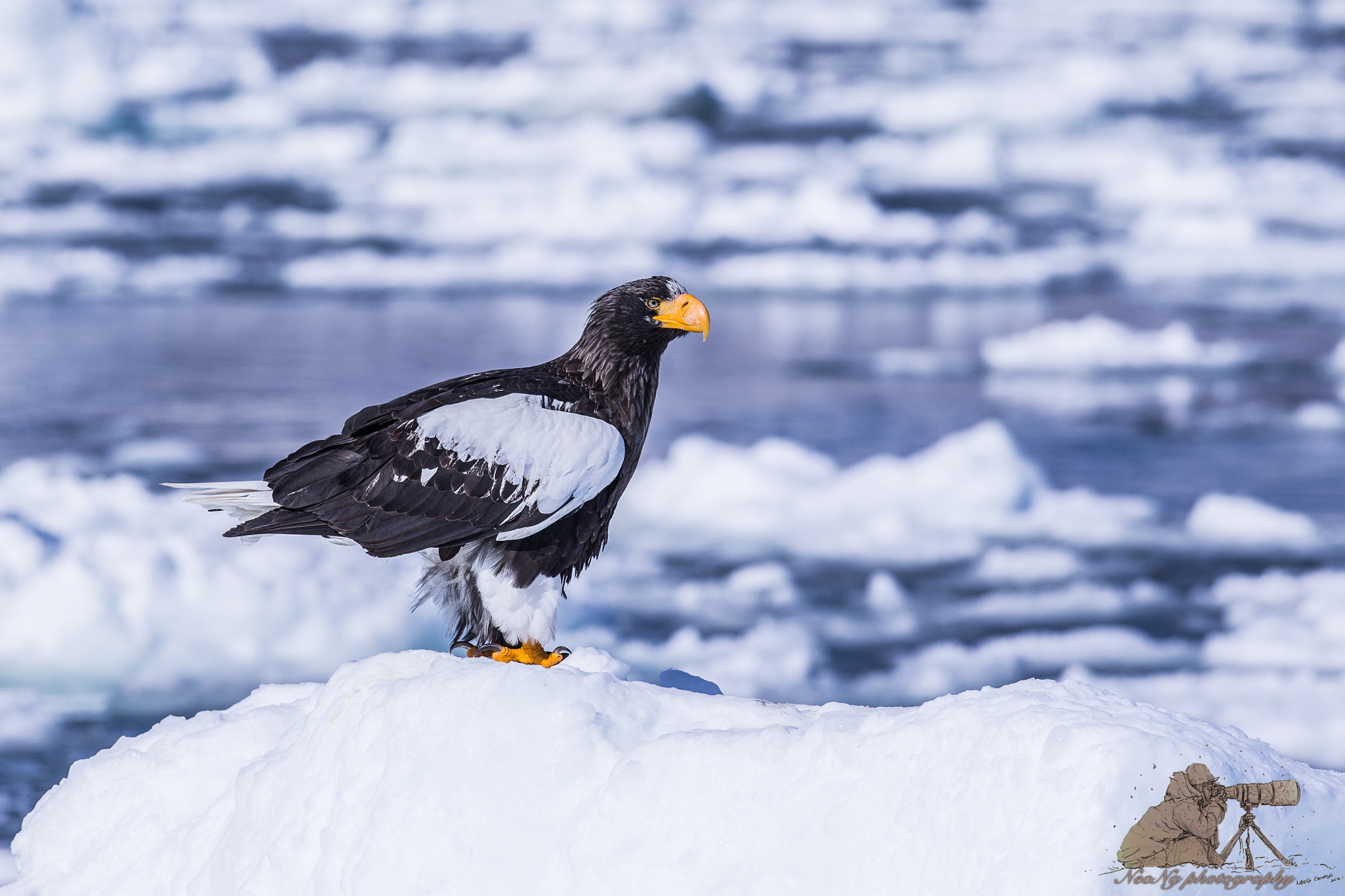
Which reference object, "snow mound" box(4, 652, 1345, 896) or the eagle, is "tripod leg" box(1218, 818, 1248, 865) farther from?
the eagle

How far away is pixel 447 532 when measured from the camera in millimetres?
5594

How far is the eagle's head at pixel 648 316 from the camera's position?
6176 mm

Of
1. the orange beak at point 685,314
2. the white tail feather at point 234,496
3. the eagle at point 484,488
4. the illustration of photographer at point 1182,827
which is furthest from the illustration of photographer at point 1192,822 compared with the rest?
the white tail feather at point 234,496

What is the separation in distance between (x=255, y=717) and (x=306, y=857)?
1247mm

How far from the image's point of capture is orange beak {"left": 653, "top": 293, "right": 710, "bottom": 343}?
241 inches

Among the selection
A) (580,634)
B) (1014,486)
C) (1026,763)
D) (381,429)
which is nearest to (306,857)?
(381,429)

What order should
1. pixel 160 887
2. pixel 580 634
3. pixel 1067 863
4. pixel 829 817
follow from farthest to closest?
1. pixel 580 634
2. pixel 160 887
3. pixel 829 817
4. pixel 1067 863

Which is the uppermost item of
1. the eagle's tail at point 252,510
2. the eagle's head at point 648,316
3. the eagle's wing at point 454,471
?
the eagle's head at point 648,316

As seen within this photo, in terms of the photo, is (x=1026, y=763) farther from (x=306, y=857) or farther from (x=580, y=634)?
→ (x=580, y=634)

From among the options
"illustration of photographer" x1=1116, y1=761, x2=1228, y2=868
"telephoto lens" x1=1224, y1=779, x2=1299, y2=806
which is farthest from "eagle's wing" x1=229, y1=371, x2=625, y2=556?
"telephoto lens" x1=1224, y1=779, x2=1299, y2=806

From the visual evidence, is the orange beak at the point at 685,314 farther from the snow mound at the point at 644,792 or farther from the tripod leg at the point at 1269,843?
the tripod leg at the point at 1269,843

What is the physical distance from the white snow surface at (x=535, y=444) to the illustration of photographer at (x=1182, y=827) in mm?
2866

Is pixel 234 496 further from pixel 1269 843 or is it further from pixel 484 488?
pixel 1269 843

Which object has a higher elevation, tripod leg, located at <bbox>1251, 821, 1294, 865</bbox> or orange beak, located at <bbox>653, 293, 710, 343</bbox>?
orange beak, located at <bbox>653, 293, 710, 343</bbox>
